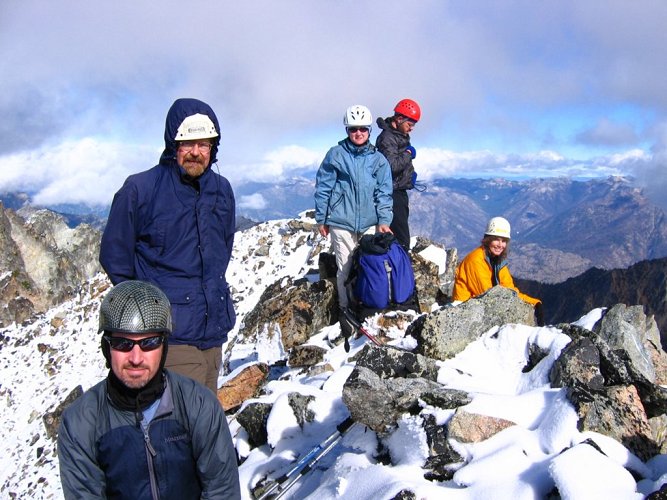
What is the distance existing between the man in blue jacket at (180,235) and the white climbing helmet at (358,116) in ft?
17.3

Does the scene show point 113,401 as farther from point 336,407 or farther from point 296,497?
point 336,407

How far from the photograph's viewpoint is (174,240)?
5457 millimetres

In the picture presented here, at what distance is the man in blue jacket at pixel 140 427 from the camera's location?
3.70 m

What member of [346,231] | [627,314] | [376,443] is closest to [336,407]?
[376,443]

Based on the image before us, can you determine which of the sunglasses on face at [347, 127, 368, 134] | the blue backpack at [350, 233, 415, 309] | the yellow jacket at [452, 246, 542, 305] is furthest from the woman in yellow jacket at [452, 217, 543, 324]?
the sunglasses on face at [347, 127, 368, 134]

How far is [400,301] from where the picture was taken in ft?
36.4

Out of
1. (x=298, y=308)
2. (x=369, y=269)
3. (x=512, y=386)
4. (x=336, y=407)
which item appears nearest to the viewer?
(x=512, y=386)

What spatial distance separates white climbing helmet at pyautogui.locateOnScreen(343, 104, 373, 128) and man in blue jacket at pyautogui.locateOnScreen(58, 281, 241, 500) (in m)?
7.44

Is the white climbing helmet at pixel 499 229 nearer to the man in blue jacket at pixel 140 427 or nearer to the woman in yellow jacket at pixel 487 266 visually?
the woman in yellow jacket at pixel 487 266

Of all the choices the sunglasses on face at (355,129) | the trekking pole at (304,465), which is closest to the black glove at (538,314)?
the sunglasses on face at (355,129)

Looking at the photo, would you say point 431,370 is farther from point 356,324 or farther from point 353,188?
point 353,188

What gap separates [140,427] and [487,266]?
28.6 ft

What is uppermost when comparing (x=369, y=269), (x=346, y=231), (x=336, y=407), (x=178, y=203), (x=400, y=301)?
(x=178, y=203)

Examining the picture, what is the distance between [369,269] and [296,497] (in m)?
5.73
